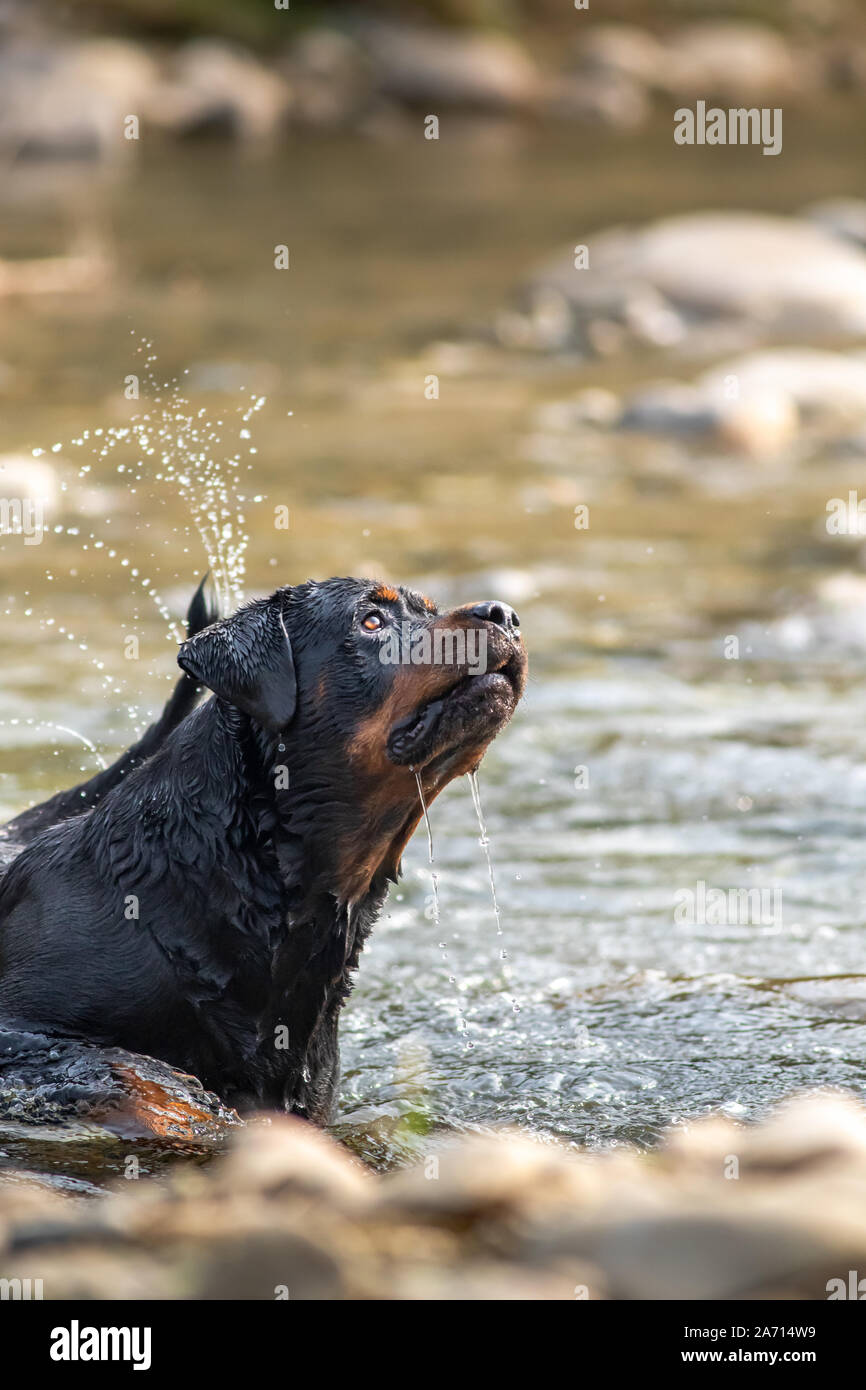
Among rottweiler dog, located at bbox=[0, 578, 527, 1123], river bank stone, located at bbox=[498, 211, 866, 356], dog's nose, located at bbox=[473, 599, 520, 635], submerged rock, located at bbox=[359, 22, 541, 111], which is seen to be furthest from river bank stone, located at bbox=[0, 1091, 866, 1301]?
submerged rock, located at bbox=[359, 22, 541, 111]

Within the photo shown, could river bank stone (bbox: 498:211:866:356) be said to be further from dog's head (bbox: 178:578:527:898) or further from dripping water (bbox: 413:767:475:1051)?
dog's head (bbox: 178:578:527:898)

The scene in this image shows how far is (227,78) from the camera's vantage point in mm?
29859

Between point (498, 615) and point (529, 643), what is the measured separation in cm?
467

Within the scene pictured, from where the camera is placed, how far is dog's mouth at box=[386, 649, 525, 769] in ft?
16.9

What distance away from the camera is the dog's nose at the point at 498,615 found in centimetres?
517

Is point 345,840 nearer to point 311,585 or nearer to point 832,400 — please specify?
point 311,585

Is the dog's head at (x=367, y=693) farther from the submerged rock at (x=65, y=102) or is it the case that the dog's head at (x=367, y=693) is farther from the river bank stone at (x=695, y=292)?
the submerged rock at (x=65, y=102)

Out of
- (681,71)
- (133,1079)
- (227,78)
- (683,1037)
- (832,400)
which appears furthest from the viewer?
(681,71)

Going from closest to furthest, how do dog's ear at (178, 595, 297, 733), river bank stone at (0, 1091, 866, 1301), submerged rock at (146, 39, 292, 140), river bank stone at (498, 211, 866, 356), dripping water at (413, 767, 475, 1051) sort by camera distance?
river bank stone at (0, 1091, 866, 1301), dog's ear at (178, 595, 297, 733), dripping water at (413, 767, 475, 1051), river bank stone at (498, 211, 866, 356), submerged rock at (146, 39, 292, 140)

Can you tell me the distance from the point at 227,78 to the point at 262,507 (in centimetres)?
1979

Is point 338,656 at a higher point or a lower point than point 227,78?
lower

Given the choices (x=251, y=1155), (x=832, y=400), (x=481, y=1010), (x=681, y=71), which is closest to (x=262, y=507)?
(x=832, y=400)

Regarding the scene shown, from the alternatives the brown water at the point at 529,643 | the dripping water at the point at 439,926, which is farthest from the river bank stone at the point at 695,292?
the dripping water at the point at 439,926

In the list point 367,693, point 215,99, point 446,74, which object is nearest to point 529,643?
point 367,693
